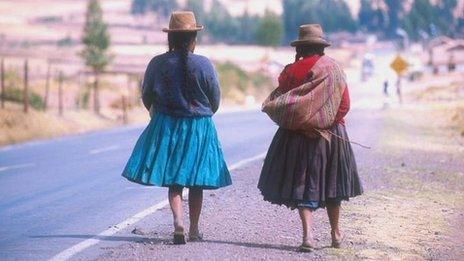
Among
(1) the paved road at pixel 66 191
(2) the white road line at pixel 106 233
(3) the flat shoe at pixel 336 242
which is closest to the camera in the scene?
(2) the white road line at pixel 106 233

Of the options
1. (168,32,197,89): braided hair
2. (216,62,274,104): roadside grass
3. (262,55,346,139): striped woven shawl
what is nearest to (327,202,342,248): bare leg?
(262,55,346,139): striped woven shawl

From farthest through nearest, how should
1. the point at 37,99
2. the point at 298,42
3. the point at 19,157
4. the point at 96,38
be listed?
1. the point at 96,38
2. the point at 37,99
3. the point at 19,157
4. the point at 298,42

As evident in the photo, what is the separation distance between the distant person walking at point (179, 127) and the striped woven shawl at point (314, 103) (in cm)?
62

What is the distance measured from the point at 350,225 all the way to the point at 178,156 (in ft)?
8.56

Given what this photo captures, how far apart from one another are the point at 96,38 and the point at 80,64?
6111cm

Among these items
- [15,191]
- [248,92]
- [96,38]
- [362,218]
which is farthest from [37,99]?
[248,92]

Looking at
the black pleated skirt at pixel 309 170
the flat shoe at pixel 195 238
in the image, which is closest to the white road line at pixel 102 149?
the flat shoe at pixel 195 238

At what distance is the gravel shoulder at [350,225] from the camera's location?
27.7ft

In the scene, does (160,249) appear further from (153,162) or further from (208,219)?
(208,219)

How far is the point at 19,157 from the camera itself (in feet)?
67.5

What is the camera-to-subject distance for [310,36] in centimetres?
829

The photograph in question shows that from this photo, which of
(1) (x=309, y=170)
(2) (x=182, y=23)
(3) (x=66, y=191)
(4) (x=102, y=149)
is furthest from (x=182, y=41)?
(4) (x=102, y=149)

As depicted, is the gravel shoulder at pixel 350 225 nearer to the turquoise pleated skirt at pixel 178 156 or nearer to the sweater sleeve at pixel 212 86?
the turquoise pleated skirt at pixel 178 156

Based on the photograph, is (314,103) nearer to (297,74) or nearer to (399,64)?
(297,74)
